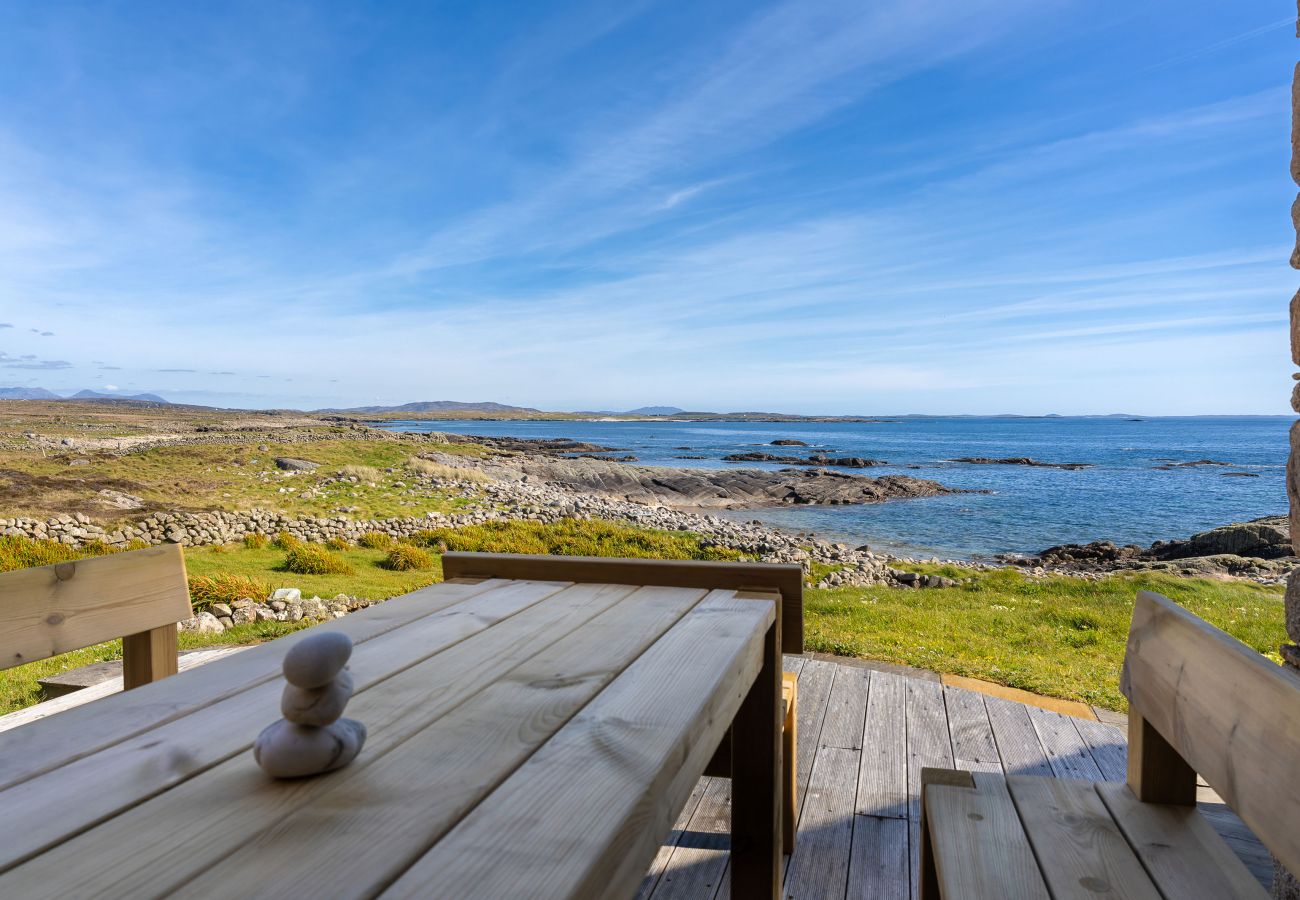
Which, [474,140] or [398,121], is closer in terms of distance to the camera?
[398,121]

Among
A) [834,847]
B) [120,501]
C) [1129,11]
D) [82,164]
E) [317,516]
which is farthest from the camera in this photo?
[82,164]

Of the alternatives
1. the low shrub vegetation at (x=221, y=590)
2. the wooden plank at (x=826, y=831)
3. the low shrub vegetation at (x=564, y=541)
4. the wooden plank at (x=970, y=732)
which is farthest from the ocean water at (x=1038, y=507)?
the wooden plank at (x=826, y=831)

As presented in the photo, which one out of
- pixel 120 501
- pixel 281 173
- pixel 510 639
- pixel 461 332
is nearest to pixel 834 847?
pixel 510 639

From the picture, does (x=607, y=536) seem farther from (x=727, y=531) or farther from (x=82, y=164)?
(x=82, y=164)

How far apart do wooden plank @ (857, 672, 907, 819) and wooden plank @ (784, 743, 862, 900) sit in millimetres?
48

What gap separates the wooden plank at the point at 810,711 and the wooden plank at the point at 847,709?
28 millimetres

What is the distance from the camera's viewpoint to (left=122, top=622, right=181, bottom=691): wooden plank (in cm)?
177

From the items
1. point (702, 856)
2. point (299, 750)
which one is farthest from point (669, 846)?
point (299, 750)

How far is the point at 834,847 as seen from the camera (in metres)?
2.26

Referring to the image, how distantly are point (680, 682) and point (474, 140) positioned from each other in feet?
49.2

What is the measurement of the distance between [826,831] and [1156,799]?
3.72ft

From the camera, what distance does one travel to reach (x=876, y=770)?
108 inches

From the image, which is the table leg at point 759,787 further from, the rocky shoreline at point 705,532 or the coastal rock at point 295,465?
the coastal rock at point 295,465

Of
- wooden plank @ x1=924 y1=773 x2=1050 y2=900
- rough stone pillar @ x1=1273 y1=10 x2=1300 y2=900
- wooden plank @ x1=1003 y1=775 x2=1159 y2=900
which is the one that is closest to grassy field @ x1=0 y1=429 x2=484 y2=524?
wooden plank @ x1=924 y1=773 x2=1050 y2=900
